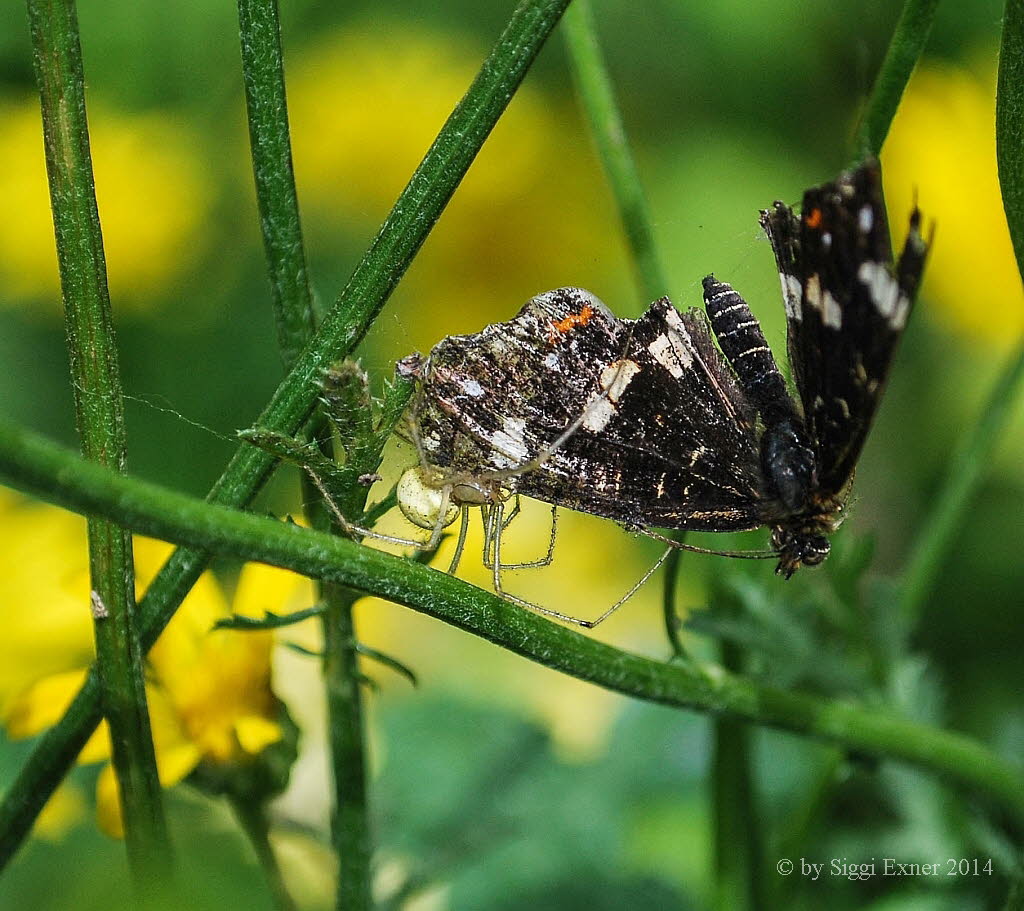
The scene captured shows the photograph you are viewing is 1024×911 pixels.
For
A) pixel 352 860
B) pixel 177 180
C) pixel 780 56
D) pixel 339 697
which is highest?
pixel 780 56

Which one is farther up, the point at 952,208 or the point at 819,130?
the point at 819,130

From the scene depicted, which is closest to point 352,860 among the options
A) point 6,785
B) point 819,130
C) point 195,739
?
point 195,739

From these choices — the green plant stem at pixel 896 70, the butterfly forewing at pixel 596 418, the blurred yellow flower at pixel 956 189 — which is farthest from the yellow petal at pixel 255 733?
the blurred yellow flower at pixel 956 189

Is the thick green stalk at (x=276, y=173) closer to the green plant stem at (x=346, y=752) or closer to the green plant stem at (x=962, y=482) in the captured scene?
the green plant stem at (x=346, y=752)

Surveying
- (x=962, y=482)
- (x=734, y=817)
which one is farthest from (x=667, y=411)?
(x=962, y=482)

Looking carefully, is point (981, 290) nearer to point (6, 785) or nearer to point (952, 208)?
point (952, 208)

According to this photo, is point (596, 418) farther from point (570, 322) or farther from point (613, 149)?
point (613, 149)

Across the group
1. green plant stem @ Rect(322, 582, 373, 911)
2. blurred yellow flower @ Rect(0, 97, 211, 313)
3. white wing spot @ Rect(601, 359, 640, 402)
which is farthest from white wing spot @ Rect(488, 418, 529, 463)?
blurred yellow flower @ Rect(0, 97, 211, 313)
